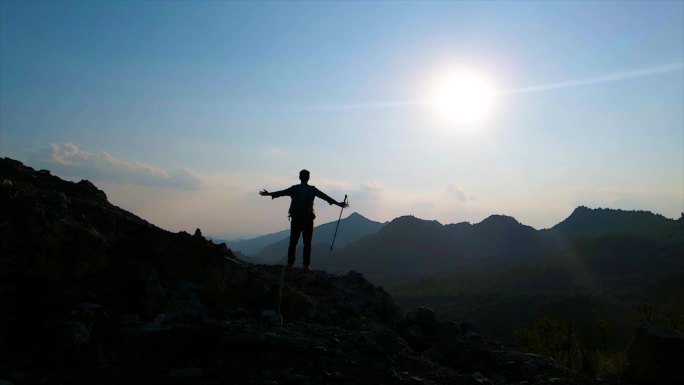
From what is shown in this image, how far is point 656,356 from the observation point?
7711mm

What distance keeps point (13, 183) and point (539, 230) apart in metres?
110

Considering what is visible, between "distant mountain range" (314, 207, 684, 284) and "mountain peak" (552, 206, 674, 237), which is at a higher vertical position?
"mountain peak" (552, 206, 674, 237)

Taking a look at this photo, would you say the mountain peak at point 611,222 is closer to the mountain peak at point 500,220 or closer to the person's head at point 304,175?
the mountain peak at point 500,220

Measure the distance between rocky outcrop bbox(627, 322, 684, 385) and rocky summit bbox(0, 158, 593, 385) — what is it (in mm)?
1578

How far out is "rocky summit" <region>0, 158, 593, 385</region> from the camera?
5.23 metres

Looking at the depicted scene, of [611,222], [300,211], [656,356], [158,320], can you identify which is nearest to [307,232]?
[300,211]

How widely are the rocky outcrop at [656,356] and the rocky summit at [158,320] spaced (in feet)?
5.18

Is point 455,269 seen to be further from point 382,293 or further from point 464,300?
point 382,293

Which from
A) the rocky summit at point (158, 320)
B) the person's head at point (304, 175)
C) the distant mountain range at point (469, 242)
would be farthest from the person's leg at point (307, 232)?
the distant mountain range at point (469, 242)

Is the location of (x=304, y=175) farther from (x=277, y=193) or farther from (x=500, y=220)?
(x=500, y=220)

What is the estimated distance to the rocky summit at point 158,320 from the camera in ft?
17.2

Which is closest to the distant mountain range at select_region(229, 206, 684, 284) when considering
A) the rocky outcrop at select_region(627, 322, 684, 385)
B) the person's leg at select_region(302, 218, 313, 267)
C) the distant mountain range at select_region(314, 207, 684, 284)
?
the distant mountain range at select_region(314, 207, 684, 284)

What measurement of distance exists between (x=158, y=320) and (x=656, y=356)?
7748mm

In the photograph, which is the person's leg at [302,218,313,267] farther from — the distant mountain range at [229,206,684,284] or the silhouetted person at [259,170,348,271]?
the distant mountain range at [229,206,684,284]
